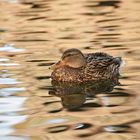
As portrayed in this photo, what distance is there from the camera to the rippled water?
8109mm

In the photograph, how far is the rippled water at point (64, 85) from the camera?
26.6 feet

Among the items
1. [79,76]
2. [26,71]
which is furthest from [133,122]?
[26,71]

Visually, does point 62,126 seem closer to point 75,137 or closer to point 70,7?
point 75,137

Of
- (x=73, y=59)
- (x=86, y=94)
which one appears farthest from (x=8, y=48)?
(x=86, y=94)

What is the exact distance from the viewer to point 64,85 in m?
10.7

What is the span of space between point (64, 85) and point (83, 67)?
59 cm

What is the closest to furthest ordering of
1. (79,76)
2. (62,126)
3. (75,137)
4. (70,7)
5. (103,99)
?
(75,137)
(62,126)
(103,99)
(79,76)
(70,7)

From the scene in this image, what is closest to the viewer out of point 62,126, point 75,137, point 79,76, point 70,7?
point 75,137

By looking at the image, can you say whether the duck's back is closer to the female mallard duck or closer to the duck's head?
the female mallard duck

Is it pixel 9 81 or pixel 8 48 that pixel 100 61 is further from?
pixel 8 48

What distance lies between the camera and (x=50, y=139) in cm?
764

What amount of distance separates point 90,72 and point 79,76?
207 millimetres

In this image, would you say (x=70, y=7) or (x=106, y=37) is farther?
(x=70, y=7)

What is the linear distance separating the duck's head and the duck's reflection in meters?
0.45
